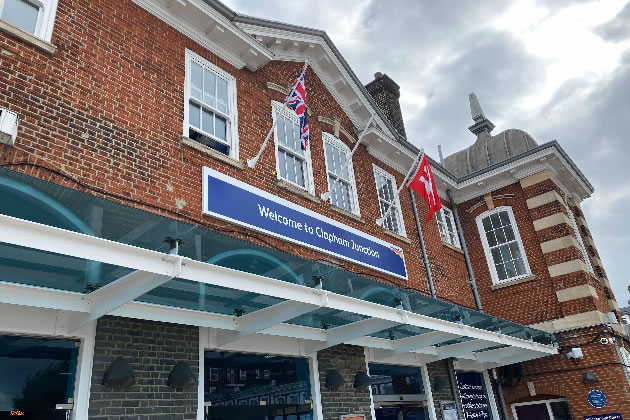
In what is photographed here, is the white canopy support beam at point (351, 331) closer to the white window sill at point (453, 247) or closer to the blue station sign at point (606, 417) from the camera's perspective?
the white window sill at point (453, 247)

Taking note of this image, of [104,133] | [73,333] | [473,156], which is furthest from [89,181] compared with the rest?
[473,156]

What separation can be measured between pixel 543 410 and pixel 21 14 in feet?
47.7

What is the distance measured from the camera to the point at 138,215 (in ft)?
14.3

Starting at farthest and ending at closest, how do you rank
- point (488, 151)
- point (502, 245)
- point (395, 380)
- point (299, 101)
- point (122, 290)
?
point (488, 151)
point (502, 245)
point (395, 380)
point (299, 101)
point (122, 290)

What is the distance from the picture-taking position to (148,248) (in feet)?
15.9

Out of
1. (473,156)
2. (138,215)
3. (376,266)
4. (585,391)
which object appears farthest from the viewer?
(473,156)

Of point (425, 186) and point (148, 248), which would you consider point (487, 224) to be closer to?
point (425, 186)

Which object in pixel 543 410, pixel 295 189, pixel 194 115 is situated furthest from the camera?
pixel 543 410

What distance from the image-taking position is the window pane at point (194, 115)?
8.30 meters

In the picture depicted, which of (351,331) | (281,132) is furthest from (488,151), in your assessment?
(351,331)

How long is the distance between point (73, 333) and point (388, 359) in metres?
6.46

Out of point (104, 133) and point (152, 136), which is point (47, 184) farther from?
point (152, 136)

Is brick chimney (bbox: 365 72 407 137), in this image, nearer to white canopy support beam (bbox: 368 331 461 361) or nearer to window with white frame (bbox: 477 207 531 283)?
window with white frame (bbox: 477 207 531 283)

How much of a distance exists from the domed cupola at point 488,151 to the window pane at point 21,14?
14.0 metres
